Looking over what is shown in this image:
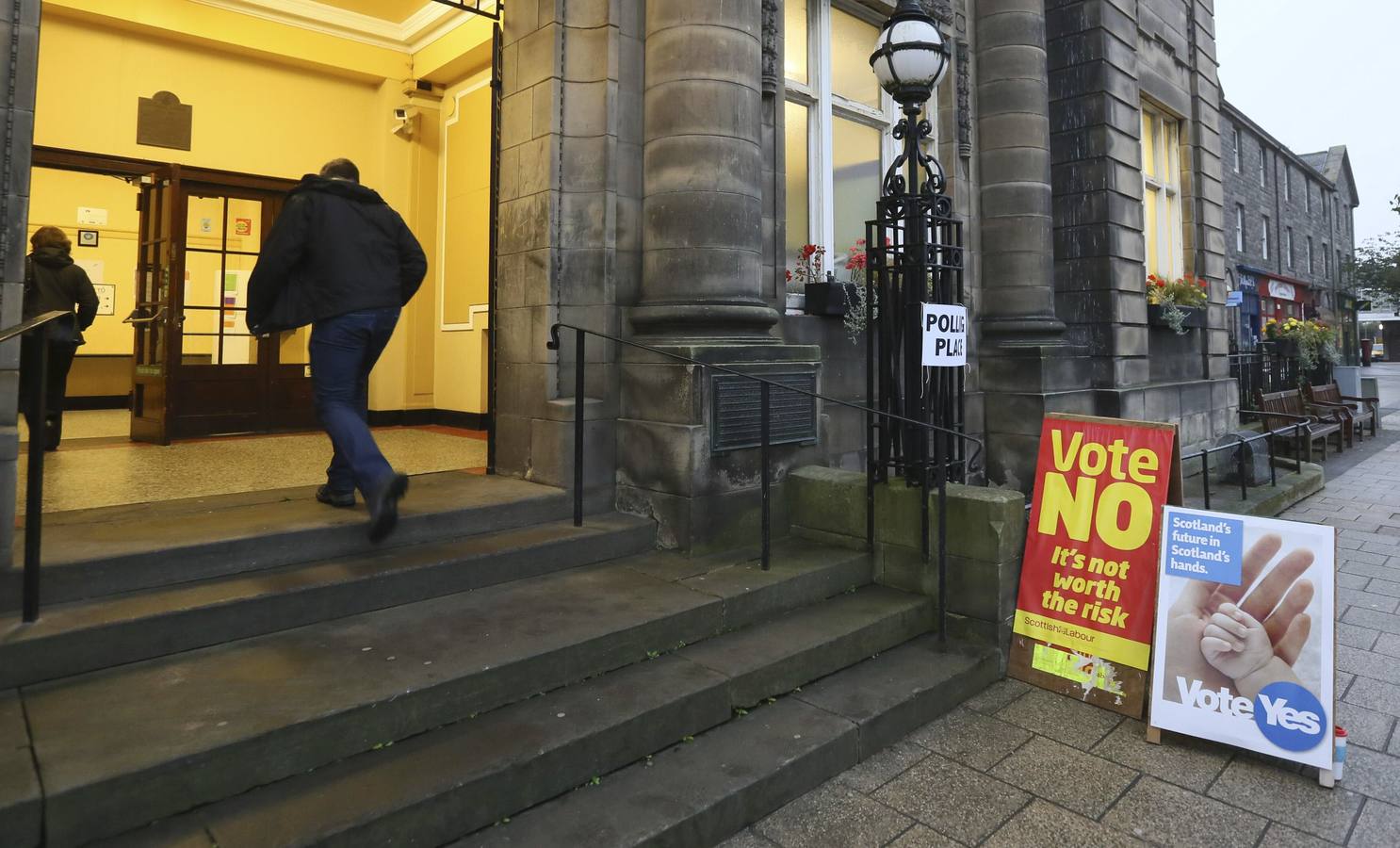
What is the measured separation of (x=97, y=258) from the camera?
11.3m

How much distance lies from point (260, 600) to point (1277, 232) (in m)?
34.3

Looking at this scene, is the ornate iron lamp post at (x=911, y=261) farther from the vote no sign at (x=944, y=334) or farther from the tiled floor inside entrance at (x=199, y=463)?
the tiled floor inside entrance at (x=199, y=463)

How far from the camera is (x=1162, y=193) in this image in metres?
10.8

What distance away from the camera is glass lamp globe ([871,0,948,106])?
4473 millimetres

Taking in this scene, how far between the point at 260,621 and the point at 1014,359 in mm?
7101

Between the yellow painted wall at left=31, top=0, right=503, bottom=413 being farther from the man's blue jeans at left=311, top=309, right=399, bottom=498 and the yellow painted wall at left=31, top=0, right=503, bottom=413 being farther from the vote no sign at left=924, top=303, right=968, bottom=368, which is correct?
the vote no sign at left=924, top=303, right=968, bottom=368

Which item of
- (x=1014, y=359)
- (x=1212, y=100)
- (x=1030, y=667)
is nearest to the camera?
(x=1030, y=667)

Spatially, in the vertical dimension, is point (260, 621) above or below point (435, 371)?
below

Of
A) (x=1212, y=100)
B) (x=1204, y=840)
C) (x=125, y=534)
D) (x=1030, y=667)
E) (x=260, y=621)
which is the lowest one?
(x=1204, y=840)

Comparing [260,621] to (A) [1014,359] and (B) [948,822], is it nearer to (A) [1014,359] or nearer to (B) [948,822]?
(B) [948,822]

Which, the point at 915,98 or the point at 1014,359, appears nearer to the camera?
the point at 915,98

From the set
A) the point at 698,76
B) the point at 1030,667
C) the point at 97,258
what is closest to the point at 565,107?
the point at 698,76

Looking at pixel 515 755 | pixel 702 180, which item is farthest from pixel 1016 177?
pixel 515 755

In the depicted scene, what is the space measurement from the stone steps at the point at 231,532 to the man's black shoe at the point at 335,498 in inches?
2.7
